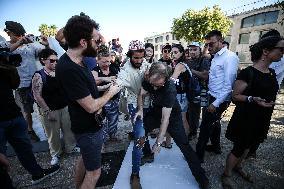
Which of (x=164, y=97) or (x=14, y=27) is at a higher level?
(x=14, y=27)

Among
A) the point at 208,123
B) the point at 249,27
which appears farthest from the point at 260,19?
the point at 208,123

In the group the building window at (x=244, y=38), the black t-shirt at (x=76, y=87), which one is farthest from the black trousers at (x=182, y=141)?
the building window at (x=244, y=38)

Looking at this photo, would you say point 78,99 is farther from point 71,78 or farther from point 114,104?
point 114,104

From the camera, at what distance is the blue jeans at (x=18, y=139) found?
2.79 metres

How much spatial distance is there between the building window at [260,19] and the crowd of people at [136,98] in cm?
3160

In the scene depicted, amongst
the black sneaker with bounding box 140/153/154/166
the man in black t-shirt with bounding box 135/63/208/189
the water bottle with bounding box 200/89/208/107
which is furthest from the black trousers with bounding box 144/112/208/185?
the water bottle with bounding box 200/89/208/107

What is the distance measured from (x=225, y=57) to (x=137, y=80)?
1.42 meters

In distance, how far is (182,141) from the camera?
10.5 feet

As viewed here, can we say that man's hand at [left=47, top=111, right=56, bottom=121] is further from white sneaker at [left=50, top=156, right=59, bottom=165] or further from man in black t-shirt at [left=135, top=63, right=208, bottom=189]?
man in black t-shirt at [left=135, top=63, right=208, bottom=189]

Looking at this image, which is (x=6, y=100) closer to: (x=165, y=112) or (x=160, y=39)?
(x=165, y=112)

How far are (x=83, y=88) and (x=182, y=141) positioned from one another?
1.82 m

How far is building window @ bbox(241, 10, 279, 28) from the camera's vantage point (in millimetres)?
29953

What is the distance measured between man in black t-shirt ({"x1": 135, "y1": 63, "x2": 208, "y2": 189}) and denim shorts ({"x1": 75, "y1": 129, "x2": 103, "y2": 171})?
853 mm

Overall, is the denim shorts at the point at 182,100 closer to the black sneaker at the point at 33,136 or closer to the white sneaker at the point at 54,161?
the white sneaker at the point at 54,161
